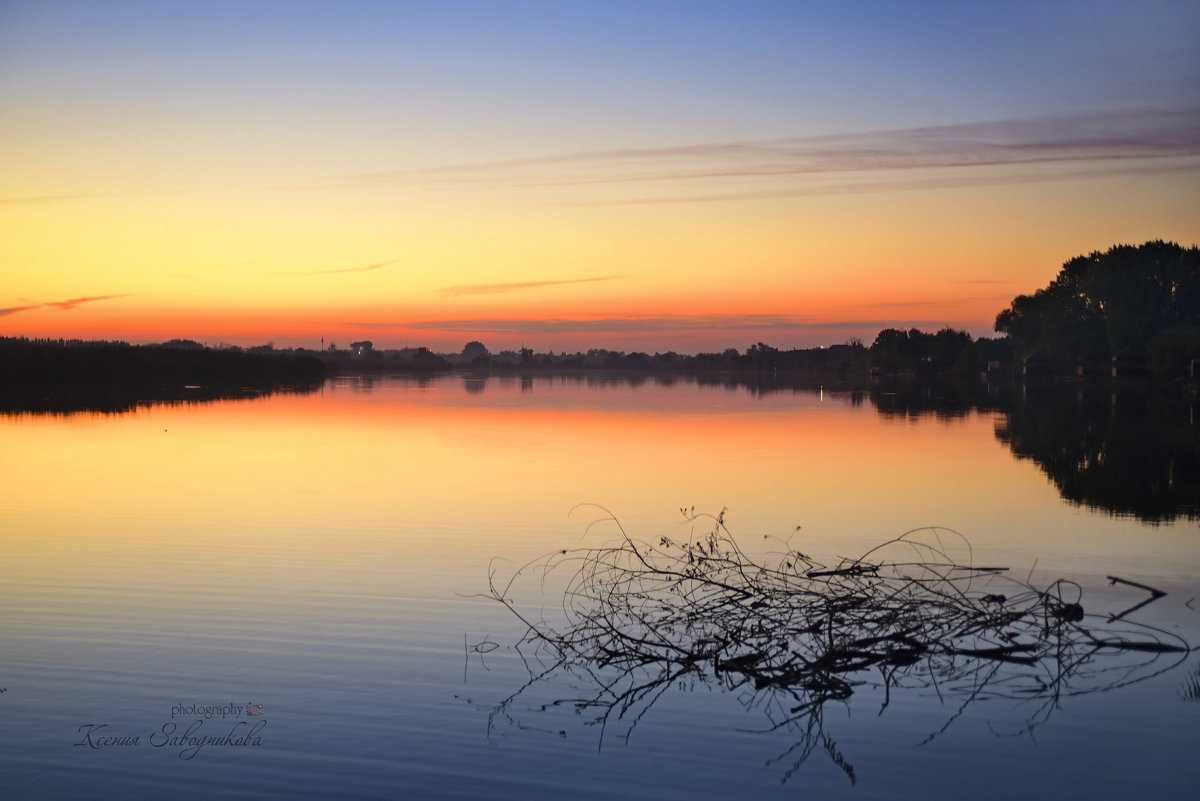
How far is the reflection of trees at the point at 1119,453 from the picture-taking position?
18016 millimetres

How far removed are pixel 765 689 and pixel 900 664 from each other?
1289 millimetres

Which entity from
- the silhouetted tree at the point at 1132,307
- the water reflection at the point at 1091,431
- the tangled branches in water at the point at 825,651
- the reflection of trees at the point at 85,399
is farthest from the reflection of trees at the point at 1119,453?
the reflection of trees at the point at 85,399

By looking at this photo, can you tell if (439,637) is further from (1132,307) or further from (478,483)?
(1132,307)

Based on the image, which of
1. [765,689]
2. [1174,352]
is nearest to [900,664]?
[765,689]

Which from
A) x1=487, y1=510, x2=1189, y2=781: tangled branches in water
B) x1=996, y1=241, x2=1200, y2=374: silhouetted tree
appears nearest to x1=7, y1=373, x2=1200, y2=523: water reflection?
x1=996, y1=241, x2=1200, y2=374: silhouetted tree

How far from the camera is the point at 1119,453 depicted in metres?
25.8

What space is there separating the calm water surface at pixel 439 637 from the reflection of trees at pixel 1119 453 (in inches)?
38.4

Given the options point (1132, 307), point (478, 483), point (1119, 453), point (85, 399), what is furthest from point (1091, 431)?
point (1132, 307)

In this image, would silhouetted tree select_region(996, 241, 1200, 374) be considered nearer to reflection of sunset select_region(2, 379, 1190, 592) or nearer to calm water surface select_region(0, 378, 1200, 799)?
reflection of sunset select_region(2, 379, 1190, 592)

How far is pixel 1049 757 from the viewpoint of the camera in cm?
653

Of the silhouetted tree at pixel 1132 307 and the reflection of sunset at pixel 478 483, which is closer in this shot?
the reflection of sunset at pixel 478 483

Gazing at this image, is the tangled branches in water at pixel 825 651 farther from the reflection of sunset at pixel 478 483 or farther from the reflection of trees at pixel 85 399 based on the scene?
the reflection of trees at pixel 85 399

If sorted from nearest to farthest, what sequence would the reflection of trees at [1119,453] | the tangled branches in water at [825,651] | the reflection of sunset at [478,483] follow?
the tangled branches in water at [825,651], the reflection of sunset at [478,483], the reflection of trees at [1119,453]

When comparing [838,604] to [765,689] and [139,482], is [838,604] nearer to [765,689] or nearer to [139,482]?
[765,689]
